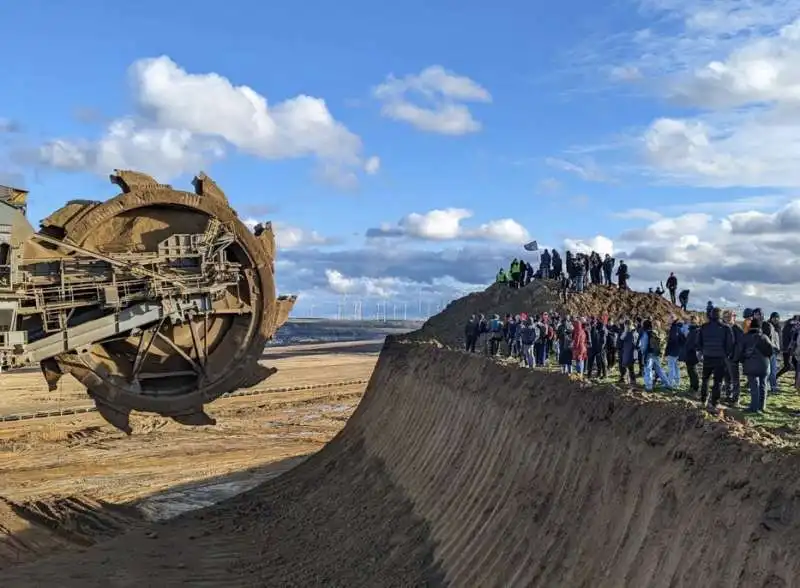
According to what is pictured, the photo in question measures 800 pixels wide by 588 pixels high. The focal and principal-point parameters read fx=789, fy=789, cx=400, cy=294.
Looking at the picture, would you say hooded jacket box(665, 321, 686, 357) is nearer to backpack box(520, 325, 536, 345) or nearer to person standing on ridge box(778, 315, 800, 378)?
person standing on ridge box(778, 315, 800, 378)

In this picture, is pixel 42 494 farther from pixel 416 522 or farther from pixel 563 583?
pixel 563 583

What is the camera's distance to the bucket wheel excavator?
1203cm

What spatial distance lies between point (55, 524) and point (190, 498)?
3229 millimetres

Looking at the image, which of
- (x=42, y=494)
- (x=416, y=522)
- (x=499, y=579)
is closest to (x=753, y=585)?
(x=499, y=579)

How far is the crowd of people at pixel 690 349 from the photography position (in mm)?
11820

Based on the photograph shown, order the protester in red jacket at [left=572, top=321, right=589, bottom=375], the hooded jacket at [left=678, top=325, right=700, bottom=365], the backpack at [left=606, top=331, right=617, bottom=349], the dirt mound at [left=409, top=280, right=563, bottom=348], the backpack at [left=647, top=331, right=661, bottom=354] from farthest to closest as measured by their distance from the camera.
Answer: the dirt mound at [left=409, top=280, right=563, bottom=348] → the backpack at [left=606, top=331, right=617, bottom=349] → the protester in red jacket at [left=572, top=321, right=589, bottom=375] → the backpack at [left=647, top=331, right=661, bottom=354] → the hooded jacket at [left=678, top=325, right=700, bottom=365]

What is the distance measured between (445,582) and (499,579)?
3.59 ft

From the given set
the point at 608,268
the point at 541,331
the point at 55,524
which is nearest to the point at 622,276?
the point at 608,268

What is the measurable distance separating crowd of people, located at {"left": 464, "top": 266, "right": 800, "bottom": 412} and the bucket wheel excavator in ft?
17.2

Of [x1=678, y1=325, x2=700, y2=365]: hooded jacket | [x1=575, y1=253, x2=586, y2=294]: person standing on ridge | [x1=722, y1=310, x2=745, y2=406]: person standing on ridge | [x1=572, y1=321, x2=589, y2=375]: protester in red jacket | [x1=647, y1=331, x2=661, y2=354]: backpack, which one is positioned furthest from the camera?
[x1=575, y1=253, x2=586, y2=294]: person standing on ridge

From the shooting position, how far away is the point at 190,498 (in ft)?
59.6

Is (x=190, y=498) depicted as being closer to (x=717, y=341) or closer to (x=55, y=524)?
(x=55, y=524)

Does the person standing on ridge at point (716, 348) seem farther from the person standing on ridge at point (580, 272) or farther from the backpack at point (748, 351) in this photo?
the person standing on ridge at point (580, 272)

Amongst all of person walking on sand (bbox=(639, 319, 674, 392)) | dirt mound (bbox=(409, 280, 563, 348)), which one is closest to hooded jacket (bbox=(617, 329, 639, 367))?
person walking on sand (bbox=(639, 319, 674, 392))
